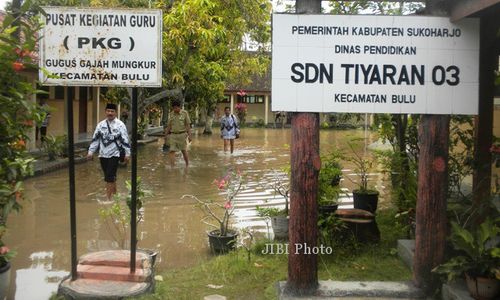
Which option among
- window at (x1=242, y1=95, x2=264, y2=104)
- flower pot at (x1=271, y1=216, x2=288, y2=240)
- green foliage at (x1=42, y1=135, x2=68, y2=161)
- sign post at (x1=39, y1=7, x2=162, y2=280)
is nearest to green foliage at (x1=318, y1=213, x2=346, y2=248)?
flower pot at (x1=271, y1=216, x2=288, y2=240)

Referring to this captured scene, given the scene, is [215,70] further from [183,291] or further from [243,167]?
[183,291]

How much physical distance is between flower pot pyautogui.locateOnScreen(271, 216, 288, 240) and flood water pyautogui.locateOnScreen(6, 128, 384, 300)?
0.85m

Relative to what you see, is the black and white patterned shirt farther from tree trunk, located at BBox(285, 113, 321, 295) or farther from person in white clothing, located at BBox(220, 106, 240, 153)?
person in white clothing, located at BBox(220, 106, 240, 153)

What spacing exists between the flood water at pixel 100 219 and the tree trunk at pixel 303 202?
1.91 metres

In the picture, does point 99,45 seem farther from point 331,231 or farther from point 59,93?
point 59,93

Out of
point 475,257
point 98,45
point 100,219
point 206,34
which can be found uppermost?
point 206,34

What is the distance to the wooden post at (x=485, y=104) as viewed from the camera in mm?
4922

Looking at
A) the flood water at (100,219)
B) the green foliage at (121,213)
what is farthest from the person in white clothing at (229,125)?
the green foliage at (121,213)

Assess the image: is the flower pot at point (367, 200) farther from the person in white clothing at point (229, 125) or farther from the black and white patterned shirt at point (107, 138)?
the person in white clothing at point (229, 125)

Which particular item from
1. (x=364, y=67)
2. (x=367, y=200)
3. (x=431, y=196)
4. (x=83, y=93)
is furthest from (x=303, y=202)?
(x=83, y=93)

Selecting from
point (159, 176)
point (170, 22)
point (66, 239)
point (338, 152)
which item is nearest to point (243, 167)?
point (159, 176)

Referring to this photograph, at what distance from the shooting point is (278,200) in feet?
33.1

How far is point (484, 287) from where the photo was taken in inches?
166

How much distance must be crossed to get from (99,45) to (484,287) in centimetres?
382
